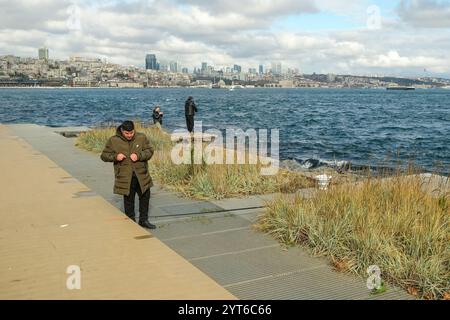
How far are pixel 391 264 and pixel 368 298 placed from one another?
618 millimetres

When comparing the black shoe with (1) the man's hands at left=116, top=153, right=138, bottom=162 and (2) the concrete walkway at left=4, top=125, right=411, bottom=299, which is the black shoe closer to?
(2) the concrete walkway at left=4, top=125, right=411, bottom=299

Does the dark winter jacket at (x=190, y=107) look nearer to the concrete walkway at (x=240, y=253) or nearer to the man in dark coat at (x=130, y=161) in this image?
the concrete walkway at (x=240, y=253)

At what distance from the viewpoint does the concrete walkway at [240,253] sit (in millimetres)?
4523

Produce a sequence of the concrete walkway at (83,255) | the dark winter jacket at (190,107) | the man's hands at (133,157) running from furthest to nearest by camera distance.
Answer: the dark winter jacket at (190,107), the man's hands at (133,157), the concrete walkway at (83,255)

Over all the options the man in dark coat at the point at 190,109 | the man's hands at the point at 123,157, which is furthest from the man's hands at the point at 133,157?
the man in dark coat at the point at 190,109

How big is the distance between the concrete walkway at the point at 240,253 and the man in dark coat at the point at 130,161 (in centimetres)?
54

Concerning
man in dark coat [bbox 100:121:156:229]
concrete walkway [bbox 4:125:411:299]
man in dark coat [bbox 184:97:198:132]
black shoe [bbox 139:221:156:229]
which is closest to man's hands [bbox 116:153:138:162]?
man in dark coat [bbox 100:121:156:229]

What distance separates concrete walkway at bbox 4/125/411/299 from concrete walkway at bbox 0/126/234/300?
0.24 meters

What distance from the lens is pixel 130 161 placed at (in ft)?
21.3

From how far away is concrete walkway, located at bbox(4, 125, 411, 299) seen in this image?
4.52 metres

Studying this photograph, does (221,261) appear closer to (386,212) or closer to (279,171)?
(386,212)

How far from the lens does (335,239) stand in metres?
5.50

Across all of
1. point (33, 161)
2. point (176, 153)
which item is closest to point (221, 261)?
point (176, 153)

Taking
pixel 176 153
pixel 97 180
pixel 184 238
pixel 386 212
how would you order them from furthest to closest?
pixel 176 153
pixel 97 180
pixel 184 238
pixel 386 212
